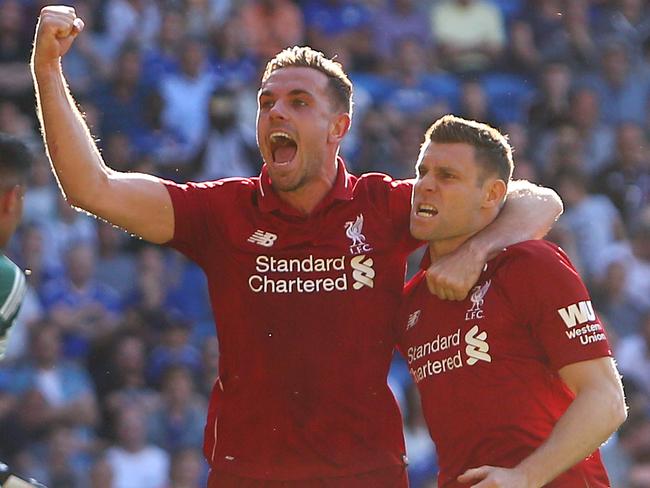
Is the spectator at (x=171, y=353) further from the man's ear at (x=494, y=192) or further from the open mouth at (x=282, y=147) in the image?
the man's ear at (x=494, y=192)

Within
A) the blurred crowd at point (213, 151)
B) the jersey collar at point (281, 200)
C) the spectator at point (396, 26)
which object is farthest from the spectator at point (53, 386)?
the spectator at point (396, 26)

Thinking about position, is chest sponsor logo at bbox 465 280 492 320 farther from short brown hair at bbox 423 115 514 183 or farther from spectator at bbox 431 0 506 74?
spectator at bbox 431 0 506 74

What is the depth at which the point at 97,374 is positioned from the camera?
35.5 ft

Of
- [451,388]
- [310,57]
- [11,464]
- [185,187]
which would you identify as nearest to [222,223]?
[185,187]

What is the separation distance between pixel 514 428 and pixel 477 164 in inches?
40.7

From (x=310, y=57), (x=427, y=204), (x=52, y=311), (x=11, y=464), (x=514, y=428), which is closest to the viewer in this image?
(x=514, y=428)

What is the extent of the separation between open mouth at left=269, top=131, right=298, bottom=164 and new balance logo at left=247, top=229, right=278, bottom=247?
299 millimetres

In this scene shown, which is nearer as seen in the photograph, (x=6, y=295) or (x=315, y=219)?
(x=6, y=295)

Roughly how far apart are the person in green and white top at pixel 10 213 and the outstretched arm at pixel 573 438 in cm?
178

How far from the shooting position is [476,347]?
5.45 m

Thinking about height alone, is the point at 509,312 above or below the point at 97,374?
below

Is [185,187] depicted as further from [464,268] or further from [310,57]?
[464,268]

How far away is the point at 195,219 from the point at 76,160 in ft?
2.05

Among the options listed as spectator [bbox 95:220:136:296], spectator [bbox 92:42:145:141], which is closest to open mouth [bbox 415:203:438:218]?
spectator [bbox 95:220:136:296]
